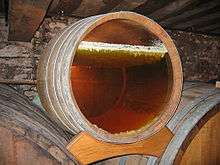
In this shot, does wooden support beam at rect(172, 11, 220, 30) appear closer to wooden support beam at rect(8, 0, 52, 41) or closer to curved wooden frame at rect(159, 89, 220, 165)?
curved wooden frame at rect(159, 89, 220, 165)

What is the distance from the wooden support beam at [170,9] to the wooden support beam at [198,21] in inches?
27.0

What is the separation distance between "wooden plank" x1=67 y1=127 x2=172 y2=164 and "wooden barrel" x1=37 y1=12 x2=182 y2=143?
0.24 ft

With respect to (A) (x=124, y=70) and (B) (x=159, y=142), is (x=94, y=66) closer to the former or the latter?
(A) (x=124, y=70)

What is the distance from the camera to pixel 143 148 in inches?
69.6

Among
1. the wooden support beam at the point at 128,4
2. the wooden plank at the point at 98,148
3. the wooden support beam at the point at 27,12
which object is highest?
the wooden support beam at the point at 128,4

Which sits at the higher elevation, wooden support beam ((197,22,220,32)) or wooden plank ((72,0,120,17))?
wooden support beam ((197,22,220,32))

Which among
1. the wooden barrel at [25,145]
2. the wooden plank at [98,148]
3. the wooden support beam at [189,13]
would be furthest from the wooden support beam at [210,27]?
the wooden barrel at [25,145]

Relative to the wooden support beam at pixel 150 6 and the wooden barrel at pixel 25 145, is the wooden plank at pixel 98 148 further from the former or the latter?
the wooden support beam at pixel 150 6

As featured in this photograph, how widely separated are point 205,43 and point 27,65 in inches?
152

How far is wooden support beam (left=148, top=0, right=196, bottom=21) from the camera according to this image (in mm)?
3349

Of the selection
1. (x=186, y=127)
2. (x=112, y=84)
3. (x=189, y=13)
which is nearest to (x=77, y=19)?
(x=189, y=13)

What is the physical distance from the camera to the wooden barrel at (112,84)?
1.50 m

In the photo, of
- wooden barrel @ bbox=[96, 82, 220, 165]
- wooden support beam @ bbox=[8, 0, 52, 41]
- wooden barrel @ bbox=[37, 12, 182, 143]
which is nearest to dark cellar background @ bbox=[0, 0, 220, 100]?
wooden support beam @ bbox=[8, 0, 52, 41]

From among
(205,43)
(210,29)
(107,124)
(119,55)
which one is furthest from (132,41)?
(205,43)
